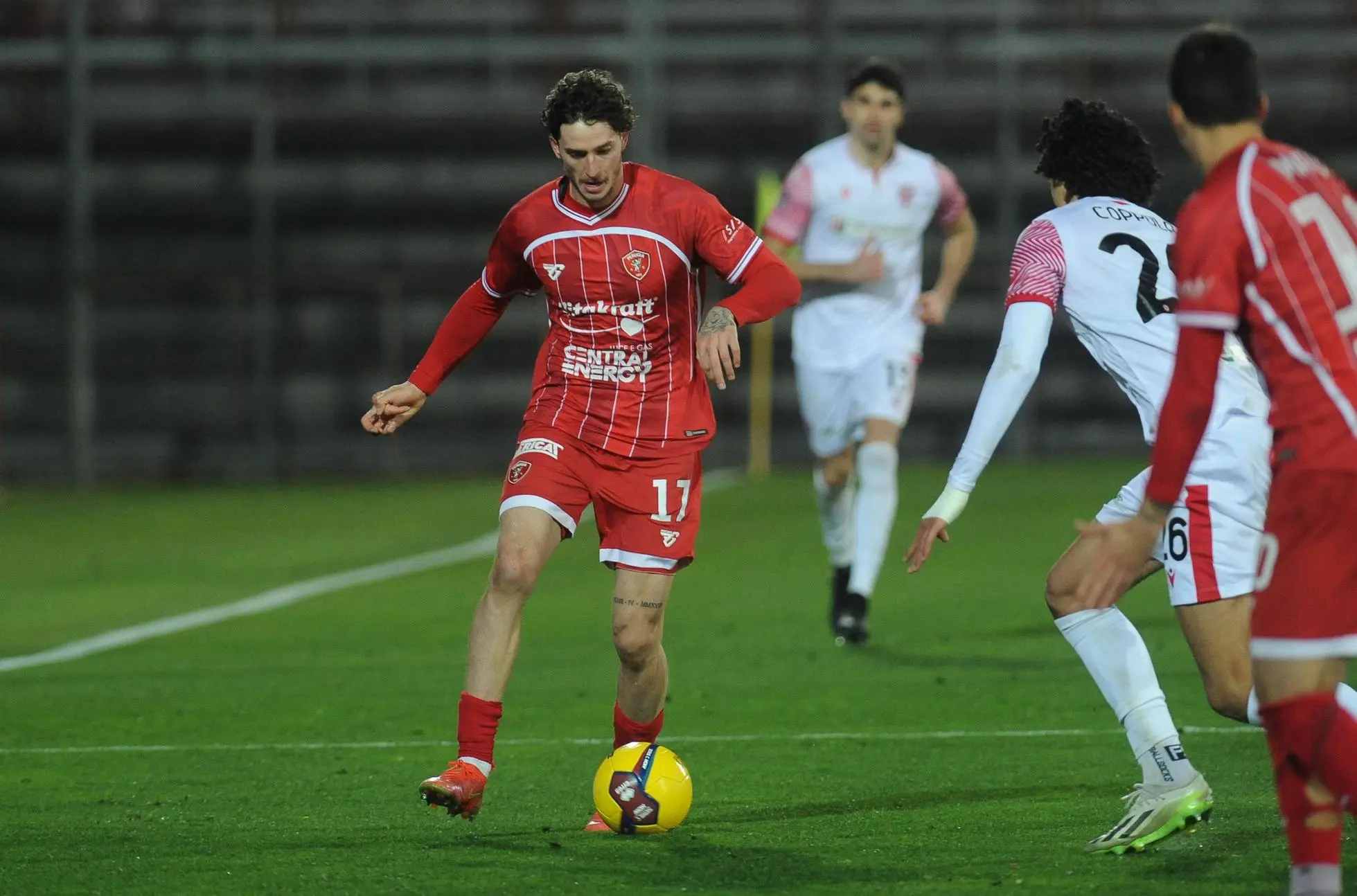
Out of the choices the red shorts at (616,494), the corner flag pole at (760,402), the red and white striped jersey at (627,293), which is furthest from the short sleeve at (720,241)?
the corner flag pole at (760,402)

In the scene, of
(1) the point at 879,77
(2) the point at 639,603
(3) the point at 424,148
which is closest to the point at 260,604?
(1) the point at 879,77

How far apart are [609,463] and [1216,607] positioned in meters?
1.63

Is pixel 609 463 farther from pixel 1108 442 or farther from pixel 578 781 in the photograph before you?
pixel 1108 442

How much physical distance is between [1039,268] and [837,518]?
4.38m

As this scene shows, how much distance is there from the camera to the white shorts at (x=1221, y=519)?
469 centimetres

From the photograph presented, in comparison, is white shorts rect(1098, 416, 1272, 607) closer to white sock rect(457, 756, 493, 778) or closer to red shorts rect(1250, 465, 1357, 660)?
red shorts rect(1250, 465, 1357, 660)

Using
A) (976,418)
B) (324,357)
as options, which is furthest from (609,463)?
(324,357)

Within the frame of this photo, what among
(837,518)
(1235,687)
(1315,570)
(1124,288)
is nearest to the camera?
(1315,570)

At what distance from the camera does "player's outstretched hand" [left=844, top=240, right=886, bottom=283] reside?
8.84 meters

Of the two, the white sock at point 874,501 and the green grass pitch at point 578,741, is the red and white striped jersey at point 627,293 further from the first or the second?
the white sock at point 874,501

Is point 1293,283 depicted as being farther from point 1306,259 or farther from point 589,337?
point 589,337

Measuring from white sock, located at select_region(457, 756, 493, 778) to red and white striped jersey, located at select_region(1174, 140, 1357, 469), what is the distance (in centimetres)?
224

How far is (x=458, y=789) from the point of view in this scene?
4.82 meters

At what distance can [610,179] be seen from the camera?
207 inches
